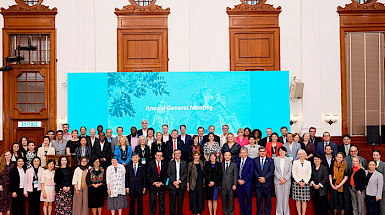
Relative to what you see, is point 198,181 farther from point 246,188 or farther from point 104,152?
point 104,152

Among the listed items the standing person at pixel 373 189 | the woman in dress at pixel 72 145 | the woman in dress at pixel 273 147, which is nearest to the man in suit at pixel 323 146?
the woman in dress at pixel 273 147

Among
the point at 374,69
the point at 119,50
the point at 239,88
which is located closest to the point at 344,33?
the point at 374,69

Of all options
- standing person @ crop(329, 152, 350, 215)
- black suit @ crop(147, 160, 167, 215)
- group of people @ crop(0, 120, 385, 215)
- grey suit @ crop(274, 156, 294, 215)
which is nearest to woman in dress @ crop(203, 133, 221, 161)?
group of people @ crop(0, 120, 385, 215)

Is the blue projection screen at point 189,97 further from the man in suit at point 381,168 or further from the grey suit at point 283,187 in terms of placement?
the man in suit at point 381,168

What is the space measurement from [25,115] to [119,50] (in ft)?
12.0

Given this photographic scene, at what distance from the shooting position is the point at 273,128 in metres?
11.6

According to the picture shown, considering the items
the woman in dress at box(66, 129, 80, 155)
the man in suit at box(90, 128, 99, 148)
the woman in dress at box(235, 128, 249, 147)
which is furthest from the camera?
the woman in dress at box(235, 128, 249, 147)

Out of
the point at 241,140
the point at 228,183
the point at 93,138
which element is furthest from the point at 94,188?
the point at 241,140

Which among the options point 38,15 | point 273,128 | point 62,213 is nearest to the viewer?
point 62,213

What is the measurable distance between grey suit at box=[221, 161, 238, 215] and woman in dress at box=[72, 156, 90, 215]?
3.12m

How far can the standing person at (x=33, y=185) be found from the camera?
29.9 feet

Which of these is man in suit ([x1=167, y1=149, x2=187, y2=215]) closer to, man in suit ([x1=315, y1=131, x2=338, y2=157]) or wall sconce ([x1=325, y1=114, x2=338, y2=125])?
man in suit ([x1=315, y1=131, x2=338, y2=157])

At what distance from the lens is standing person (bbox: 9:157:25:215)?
9078mm

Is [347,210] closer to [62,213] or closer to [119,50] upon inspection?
[62,213]
